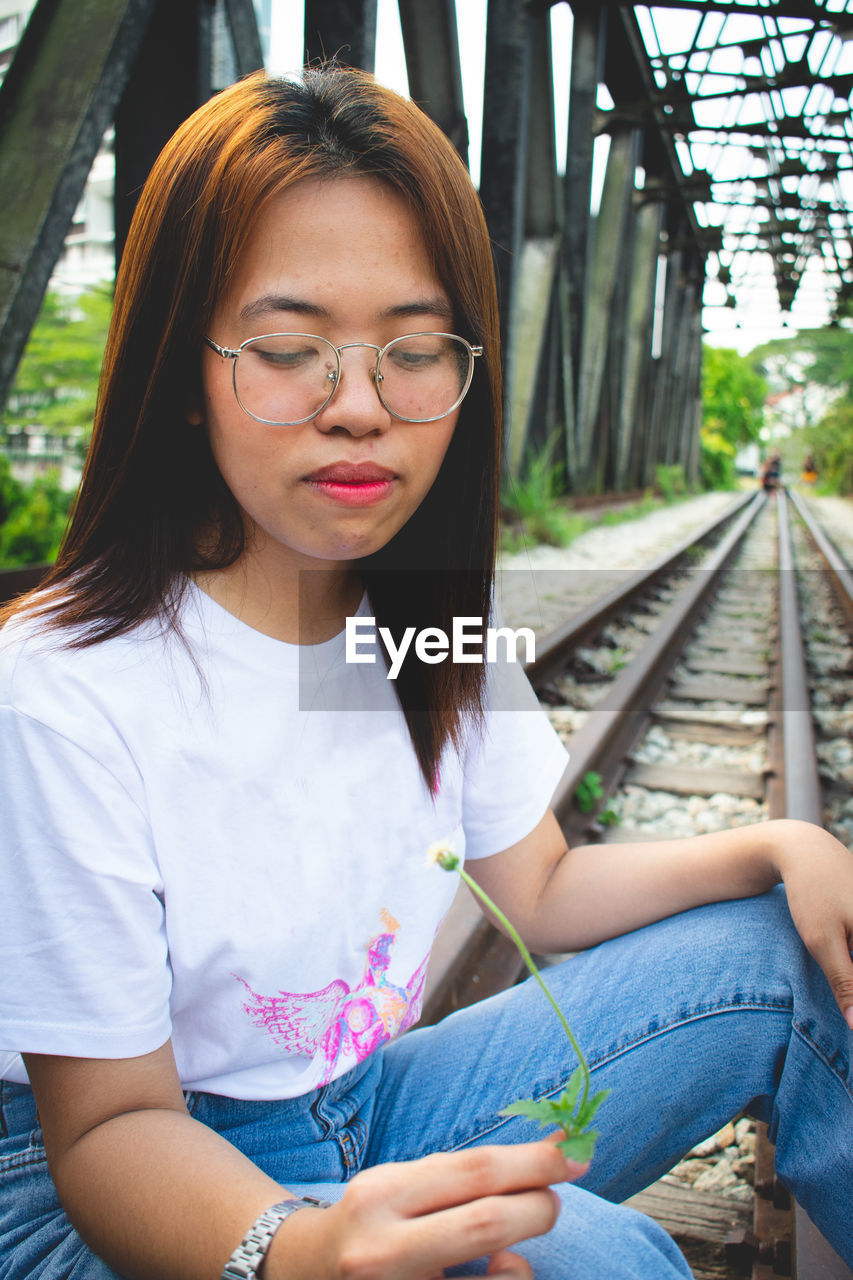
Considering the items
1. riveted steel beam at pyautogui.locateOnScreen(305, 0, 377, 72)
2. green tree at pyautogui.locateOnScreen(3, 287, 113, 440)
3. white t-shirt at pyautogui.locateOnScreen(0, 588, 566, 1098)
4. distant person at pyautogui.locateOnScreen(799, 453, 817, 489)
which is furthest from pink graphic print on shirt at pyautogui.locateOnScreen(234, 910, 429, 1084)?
distant person at pyautogui.locateOnScreen(799, 453, 817, 489)

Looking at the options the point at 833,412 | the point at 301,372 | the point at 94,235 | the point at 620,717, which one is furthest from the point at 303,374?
the point at 833,412

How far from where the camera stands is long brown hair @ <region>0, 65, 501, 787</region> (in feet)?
3.40

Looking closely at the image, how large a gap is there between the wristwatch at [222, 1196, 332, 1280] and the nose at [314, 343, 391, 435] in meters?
0.77

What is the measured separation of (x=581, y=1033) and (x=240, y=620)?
728mm

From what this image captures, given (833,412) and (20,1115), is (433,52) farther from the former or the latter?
(833,412)

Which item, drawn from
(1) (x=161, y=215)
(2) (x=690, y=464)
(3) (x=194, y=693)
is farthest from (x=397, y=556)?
(2) (x=690, y=464)

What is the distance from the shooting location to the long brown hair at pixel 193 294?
40.8 inches

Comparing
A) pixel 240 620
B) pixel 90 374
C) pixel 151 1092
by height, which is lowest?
pixel 151 1092

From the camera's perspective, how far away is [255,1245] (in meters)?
0.83

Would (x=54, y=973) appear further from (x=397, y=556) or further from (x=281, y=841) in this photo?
(x=397, y=556)

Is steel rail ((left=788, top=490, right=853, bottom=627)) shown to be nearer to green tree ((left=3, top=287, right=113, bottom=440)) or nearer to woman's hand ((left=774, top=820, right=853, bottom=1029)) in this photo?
woman's hand ((left=774, top=820, right=853, bottom=1029))

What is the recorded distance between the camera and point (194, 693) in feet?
3.58

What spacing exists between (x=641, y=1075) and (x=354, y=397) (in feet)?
3.08

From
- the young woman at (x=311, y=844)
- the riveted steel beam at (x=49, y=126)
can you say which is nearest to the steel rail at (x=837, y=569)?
the riveted steel beam at (x=49, y=126)
